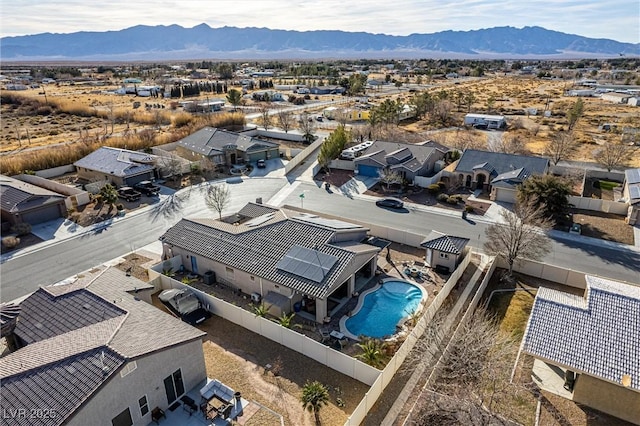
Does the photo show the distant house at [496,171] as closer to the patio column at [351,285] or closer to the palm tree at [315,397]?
the patio column at [351,285]

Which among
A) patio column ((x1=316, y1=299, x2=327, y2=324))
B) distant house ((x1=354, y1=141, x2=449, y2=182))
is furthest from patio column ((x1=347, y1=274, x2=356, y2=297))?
distant house ((x1=354, y1=141, x2=449, y2=182))

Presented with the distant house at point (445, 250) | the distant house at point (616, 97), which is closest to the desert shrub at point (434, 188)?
the distant house at point (445, 250)

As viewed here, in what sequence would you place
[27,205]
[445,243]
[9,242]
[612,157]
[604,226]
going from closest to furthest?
[445,243], [9,242], [604,226], [27,205], [612,157]

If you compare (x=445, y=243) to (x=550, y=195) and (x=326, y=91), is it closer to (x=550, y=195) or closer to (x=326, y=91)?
(x=550, y=195)

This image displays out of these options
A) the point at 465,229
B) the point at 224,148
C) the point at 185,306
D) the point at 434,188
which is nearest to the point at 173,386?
the point at 185,306

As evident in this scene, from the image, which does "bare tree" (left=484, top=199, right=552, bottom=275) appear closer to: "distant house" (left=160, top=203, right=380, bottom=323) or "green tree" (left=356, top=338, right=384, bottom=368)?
"distant house" (left=160, top=203, right=380, bottom=323)
